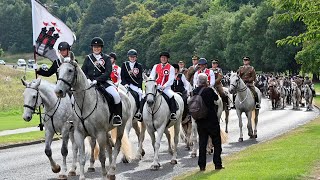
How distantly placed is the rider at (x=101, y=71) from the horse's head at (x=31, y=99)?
1218 millimetres

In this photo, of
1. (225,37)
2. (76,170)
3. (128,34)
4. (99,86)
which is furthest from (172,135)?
(128,34)

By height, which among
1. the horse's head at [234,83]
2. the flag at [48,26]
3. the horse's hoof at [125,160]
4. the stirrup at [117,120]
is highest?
the flag at [48,26]

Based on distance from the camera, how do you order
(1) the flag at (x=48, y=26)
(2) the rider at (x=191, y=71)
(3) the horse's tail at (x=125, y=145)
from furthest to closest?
(2) the rider at (x=191, y=71)
(1) the flag at (x=48, y=26)
(3) the horse's tail at (x=125, y=145)

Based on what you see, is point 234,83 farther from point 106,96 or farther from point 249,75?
point 106,96

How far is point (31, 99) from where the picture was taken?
559 inches

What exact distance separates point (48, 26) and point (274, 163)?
7.87 meters

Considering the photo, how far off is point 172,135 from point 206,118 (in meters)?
4.13

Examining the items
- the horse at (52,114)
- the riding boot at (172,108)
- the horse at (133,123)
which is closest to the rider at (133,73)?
the horse at (133,123)

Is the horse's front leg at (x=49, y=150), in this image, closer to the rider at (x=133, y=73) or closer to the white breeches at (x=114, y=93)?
the white breeches at (x=114, y=93)

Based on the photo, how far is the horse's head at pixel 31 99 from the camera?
46.2 ft

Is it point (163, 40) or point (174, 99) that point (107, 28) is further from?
point (174, 99)

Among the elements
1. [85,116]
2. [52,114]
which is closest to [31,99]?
[52,114]

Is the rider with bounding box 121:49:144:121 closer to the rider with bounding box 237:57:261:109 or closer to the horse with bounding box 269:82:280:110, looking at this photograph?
the rider with bounding box 237:57:261:109

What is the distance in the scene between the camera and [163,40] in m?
135
